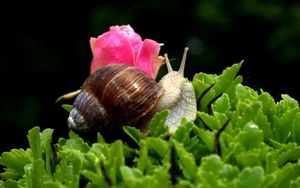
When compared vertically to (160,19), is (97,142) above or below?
below

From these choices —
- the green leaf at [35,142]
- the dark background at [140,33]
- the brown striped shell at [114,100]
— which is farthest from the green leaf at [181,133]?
the dark background at [140,33]

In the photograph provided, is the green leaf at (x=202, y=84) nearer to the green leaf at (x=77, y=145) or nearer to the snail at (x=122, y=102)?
the snail at (x=122, y=102)

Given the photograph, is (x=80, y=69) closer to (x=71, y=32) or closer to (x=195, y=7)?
(x=71, y=32)

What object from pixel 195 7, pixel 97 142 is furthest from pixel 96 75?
pixel 195 7

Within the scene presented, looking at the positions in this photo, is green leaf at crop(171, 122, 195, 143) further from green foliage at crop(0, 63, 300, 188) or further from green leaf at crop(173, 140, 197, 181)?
green leaf at crop(173, 140, 197, 181)

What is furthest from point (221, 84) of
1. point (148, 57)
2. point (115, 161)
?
point (115, 161)

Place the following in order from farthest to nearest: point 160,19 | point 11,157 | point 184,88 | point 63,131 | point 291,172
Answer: point 160,19
point 63,131
point 184,88
point 11,157
point 291,172
